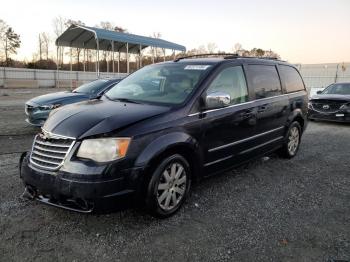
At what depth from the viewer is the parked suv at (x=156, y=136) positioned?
3129mm

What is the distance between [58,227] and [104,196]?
2.49 feet

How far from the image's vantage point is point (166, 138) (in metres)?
3.48

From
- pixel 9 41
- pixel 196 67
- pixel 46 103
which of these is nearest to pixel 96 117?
pixel 196 67

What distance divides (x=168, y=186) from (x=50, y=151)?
1.30 metres

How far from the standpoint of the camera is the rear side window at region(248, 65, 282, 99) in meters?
4.97

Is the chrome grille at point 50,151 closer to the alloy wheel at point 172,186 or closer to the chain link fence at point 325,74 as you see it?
the alloy wheel at point 172,186

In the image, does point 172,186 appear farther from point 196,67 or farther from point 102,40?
point 102,40

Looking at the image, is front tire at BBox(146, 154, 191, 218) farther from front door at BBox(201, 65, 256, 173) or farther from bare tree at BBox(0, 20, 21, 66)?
bare tree at BBox(0, 20, 21, 66)

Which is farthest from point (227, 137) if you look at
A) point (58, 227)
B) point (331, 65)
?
point (331, 65)

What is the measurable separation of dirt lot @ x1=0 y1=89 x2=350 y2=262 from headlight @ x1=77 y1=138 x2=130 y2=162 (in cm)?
82

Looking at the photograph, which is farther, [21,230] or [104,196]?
[21,230]

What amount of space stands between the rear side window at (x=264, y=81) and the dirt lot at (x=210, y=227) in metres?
1.38

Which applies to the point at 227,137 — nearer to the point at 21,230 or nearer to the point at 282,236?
the point at 282,236

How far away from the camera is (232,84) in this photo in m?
4.54
